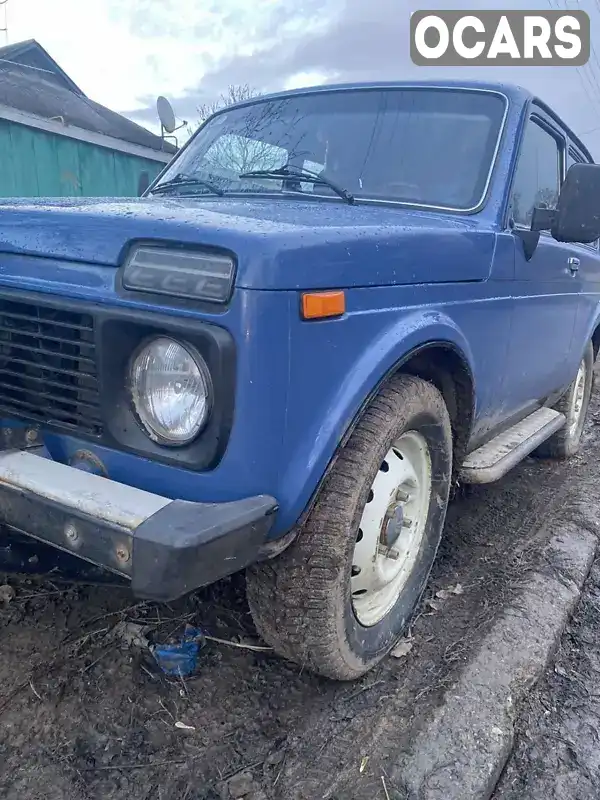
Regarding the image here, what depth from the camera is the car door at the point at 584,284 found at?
3.90 m

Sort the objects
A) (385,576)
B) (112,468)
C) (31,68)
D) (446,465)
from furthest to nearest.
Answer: (31,68) → (446,465) → (385,576) → (112,468)

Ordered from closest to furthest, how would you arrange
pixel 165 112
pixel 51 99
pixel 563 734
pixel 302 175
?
pixel 563 734, pixel 302 175, pixel 165 112, pixel 51 99

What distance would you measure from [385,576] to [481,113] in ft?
6.44

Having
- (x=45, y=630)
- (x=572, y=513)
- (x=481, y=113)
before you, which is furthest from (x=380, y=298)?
(x=572, y=513)

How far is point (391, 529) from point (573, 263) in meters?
2.18

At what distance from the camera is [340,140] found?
2.88 meters

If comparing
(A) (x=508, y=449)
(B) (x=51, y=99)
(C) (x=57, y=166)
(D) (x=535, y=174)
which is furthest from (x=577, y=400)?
(B) (x=51, y=99)

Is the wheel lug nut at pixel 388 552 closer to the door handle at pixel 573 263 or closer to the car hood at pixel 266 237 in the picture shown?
→ the car hood at pixel 266 237

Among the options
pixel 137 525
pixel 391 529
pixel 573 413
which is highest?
pixel 137 525

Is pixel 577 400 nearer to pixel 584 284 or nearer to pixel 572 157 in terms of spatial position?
pixel 584 284

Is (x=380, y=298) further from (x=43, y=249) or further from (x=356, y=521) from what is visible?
(x=43, y=249)

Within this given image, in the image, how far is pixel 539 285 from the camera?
10.5ft

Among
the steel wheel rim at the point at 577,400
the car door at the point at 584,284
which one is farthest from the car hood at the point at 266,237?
the steel wheel rim at the point at 577,400

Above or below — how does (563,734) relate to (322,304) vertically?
below
